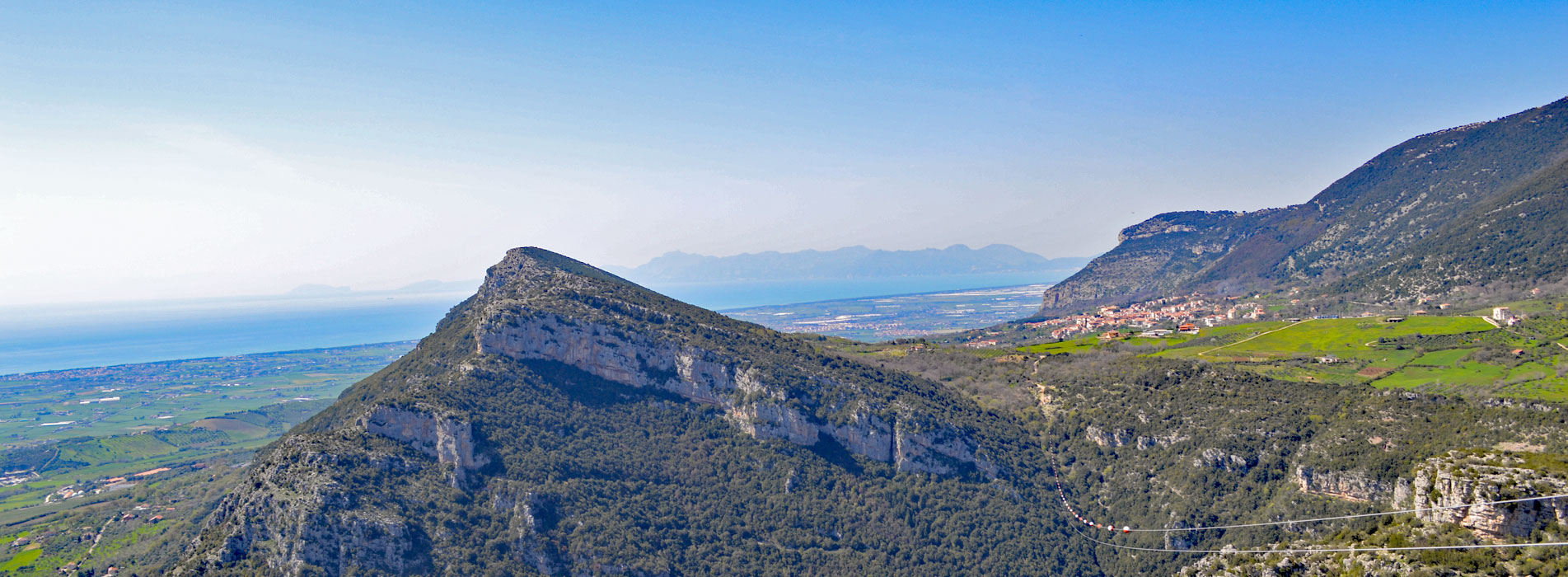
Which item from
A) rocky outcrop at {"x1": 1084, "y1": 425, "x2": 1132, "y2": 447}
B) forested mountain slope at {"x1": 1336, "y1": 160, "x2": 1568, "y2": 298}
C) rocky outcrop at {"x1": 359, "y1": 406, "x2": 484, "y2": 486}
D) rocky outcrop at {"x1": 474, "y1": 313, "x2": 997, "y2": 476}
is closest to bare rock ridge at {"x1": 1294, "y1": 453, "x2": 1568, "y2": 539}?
rocky outcrop at {"x1": 1084, "y1": 425, "x2": 1132, "y2": 447}

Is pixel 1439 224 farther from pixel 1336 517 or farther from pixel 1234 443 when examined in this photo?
pixel 1336 517

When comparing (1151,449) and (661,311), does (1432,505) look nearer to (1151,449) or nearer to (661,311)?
(1151,449)

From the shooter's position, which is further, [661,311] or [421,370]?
[661,311]

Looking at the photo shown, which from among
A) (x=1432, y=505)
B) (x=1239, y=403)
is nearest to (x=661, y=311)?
(x=1239, y=403)

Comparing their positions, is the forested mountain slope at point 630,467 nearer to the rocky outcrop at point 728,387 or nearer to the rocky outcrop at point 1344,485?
the rocky outcrop at point 728,387

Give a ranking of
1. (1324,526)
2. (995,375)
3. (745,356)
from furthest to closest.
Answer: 1. (995,375)
2. (745,356)
3. (1324,526)

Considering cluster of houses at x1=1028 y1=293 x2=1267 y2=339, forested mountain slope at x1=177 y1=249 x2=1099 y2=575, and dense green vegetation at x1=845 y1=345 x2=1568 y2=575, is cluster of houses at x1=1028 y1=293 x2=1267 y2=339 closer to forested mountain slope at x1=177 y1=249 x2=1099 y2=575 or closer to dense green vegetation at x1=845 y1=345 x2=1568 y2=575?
dense green vegetation at x1=845 y1=345 x2=1568 y2=575

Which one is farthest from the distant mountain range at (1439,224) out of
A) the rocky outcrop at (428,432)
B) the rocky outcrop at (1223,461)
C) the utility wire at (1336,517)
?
the rocky outcrop at (428,432)
